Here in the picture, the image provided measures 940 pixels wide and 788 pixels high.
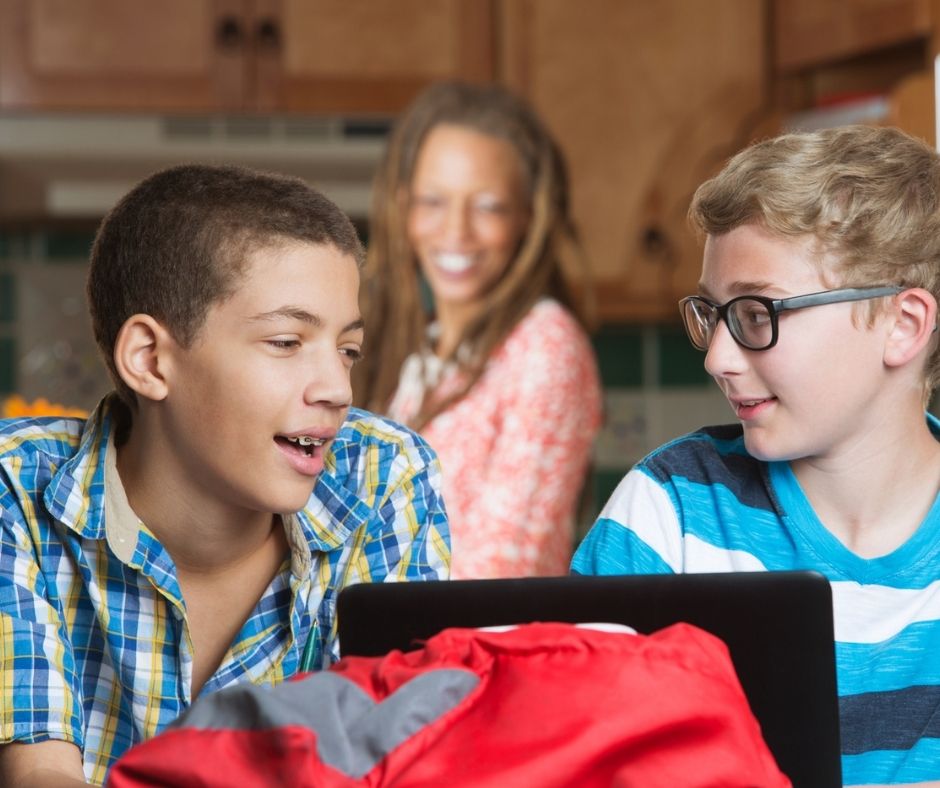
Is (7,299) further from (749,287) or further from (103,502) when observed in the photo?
(749,287)

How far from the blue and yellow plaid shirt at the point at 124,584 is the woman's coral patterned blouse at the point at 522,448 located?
2.04 feet

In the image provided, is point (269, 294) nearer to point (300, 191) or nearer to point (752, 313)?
point (300, 191)

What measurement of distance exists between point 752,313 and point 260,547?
48cm

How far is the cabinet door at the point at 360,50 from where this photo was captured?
2.96 metres

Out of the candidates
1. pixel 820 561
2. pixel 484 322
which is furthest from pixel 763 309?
pixel 484 322

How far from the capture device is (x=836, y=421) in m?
1.07

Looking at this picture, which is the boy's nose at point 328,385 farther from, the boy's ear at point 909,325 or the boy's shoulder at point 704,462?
the boy's ear at point 909,325

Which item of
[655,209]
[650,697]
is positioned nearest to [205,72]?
[655,209]

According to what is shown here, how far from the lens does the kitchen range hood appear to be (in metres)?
2.81

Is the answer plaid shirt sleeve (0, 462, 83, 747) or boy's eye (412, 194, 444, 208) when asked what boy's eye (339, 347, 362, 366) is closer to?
plaid shirt sleeve (0, 462, 83, 747)

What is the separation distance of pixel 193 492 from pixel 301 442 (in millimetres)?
129

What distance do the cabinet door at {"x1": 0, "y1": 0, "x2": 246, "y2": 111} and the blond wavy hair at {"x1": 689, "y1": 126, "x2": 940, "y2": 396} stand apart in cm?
206

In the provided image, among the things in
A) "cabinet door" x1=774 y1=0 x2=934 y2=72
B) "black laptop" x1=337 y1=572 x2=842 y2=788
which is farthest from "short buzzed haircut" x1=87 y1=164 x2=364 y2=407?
"cabinet door" x1=774 y1=0 x2=934 y2=72

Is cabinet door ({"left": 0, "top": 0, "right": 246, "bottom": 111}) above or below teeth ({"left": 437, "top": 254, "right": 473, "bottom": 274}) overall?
above
